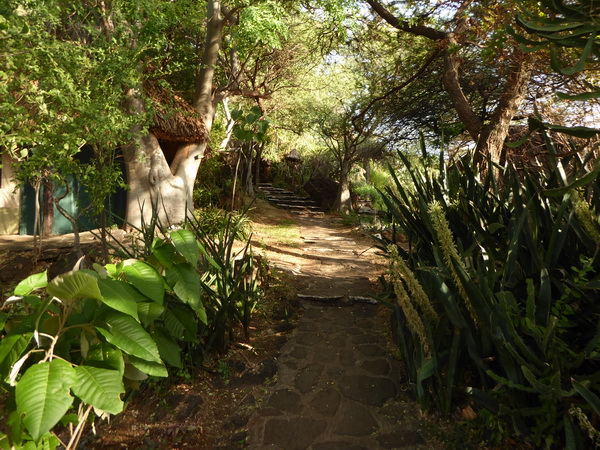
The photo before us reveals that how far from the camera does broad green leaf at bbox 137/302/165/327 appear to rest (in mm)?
1334

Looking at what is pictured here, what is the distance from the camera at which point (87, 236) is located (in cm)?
736

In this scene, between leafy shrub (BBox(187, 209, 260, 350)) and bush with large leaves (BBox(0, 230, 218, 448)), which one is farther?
leafy shrub (BBox(187, 209, 260, 350))

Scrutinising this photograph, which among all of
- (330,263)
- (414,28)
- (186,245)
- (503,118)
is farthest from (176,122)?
(186,245)

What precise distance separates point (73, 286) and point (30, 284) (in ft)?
1.06

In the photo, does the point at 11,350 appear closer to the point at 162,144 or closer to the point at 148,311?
the point at 148,311

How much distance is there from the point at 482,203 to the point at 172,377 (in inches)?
109

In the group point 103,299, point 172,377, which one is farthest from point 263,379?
point 103,299

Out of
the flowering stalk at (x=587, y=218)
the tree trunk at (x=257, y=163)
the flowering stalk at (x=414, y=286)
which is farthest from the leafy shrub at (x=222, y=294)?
the tree trunk at (x=257, y=163)

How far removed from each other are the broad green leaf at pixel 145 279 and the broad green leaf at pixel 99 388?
0.98 ft

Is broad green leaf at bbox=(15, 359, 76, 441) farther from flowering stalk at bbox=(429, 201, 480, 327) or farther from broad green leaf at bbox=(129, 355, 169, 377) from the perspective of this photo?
flowering stalk at bbox=(429, 201, 480, 327)

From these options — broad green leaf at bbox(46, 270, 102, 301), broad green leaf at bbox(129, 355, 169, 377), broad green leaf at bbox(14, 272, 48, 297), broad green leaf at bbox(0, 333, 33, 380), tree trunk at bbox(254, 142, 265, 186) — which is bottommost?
broad green leaf at bbox(129, 355, 169, 377)

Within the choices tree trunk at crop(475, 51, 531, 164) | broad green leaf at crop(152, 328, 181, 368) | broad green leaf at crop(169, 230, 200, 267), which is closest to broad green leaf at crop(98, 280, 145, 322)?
broad green leaf at crop(169, 230, 200, 267)

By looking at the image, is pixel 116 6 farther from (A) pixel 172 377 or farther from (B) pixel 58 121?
(A) pixel 172 377

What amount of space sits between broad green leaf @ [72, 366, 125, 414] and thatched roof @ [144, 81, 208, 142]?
6.79 m
